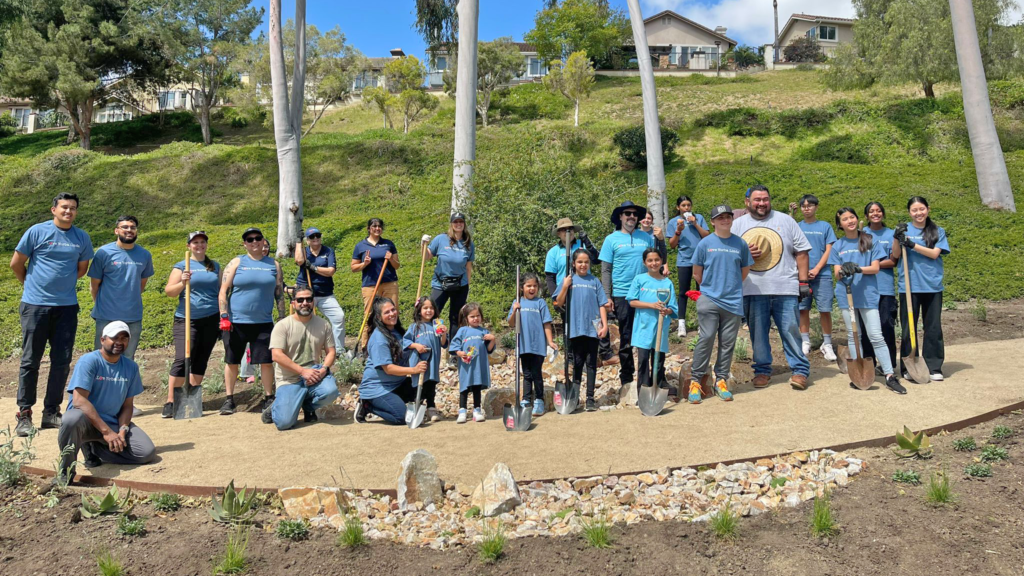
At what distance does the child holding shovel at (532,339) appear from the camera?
658 cm

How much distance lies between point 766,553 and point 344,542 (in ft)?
7.55

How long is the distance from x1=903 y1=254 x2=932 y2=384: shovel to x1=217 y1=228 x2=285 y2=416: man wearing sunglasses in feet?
19.8

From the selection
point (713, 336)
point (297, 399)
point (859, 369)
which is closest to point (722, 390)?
point (713, 336)

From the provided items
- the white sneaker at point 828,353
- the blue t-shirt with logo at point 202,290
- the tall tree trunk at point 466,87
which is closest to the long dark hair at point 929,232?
the white sneaker at point 828,353

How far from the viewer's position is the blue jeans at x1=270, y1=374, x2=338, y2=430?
20.3 feet

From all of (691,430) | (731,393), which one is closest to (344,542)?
(691,430)

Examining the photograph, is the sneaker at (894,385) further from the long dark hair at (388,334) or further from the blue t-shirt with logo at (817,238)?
the long dark hair at (388,334)

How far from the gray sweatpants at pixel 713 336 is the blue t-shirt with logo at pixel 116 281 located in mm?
5163

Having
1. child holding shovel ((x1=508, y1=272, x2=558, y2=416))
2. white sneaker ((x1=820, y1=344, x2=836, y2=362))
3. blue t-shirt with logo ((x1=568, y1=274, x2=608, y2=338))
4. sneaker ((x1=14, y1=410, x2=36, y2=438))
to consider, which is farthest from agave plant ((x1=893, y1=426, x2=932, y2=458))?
sneaker ((x1=14, y1=410, x2=36, y2=438))

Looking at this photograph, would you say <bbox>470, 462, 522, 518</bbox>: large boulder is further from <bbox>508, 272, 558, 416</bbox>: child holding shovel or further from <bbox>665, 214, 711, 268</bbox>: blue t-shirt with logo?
<bbox>665, 214, 711, 268</bbox>: blue t-shirt with logo

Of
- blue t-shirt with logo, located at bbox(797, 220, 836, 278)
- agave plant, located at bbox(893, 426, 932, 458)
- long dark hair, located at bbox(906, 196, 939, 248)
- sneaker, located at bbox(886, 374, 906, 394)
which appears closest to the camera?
agave plant, located at bbox(893, 426, 932, 458)

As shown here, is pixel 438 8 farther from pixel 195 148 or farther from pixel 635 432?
pixel 635 432

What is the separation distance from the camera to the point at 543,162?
1102 centimetres

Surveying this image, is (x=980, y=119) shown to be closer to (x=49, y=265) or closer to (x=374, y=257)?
(x=374, y=257)
